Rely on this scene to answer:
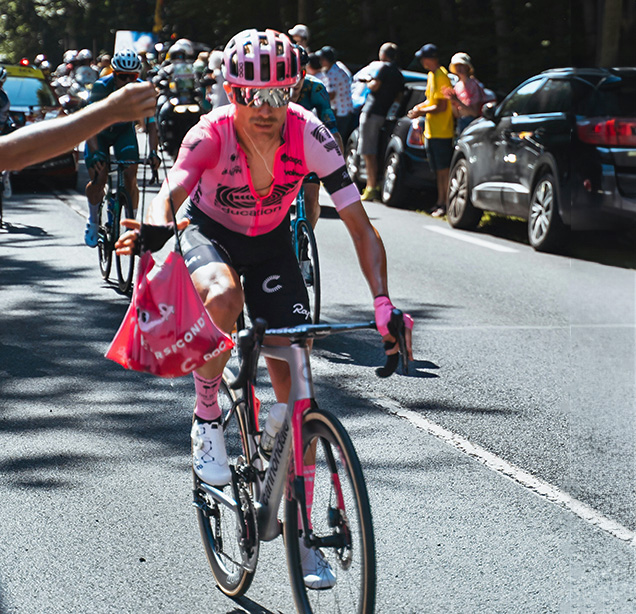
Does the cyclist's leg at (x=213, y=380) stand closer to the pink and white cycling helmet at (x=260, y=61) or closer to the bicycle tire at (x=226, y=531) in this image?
the bicycle tire at (x=226, y=531)

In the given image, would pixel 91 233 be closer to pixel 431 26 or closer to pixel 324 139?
pixel 324 139

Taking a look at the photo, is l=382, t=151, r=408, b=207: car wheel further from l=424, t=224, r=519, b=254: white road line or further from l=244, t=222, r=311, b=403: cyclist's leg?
l=244, t=222, r=311, b=403: cyclist's leg

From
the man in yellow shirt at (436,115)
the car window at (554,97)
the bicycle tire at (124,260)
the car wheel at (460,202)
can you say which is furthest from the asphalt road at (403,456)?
the man in yellow shirt at (436,115)

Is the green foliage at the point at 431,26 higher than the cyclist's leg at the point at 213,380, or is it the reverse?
the green foliage at the point at 431,26

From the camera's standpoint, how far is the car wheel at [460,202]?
14.2m

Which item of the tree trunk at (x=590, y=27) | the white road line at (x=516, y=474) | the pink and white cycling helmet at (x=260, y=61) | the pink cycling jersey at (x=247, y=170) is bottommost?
the white road line at (x=516, y=474)

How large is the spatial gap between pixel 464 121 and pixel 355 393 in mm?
9497

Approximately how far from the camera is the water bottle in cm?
349

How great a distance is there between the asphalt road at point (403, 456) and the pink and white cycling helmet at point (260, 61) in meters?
1.76


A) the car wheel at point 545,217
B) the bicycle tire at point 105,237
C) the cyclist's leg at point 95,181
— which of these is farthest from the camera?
the car wheel at point 545,217

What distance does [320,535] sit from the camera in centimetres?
329

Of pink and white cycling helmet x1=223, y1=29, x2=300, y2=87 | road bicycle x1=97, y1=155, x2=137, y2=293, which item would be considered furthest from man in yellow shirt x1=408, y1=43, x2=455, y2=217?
pink and white cycling helmet x1=223, y1=29, x2=300, y2=87

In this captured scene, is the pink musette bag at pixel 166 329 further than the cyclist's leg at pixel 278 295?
No

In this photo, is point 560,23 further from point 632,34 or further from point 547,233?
point 547,233
